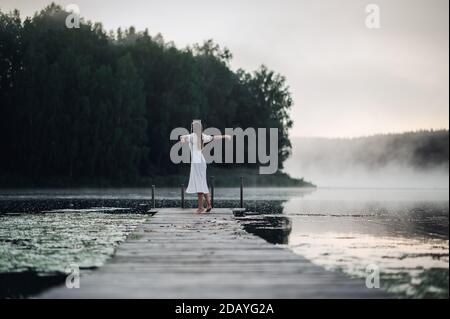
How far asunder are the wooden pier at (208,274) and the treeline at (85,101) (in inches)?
1593

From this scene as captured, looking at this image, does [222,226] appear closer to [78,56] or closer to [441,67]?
[441,67]

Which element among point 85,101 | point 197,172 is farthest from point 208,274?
point 85,101

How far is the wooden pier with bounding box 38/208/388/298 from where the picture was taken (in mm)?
6391

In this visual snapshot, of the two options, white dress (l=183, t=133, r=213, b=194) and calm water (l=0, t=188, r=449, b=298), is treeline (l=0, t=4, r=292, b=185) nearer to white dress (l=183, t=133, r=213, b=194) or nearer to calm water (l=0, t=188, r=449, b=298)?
calm water (l=0, t=188, r=449, b=298)

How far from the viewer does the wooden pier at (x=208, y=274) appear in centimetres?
639

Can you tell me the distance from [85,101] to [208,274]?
151ft

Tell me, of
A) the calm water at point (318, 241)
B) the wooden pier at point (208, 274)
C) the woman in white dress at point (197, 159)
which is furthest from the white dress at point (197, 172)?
the wooden pier at point (208, 274)

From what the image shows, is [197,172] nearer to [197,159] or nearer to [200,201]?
[197,159]

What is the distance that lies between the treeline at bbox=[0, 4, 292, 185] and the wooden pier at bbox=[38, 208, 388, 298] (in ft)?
133

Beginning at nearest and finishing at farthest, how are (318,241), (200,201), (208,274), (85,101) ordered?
(208,274) → (318,241) → (200,201) → (85,101)

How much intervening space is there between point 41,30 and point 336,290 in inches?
2197

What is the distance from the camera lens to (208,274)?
7.45m

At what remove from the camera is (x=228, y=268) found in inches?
309

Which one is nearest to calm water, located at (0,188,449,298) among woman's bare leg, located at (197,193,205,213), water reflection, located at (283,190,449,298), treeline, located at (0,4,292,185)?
water reflection, located at (283,190,449,298)
